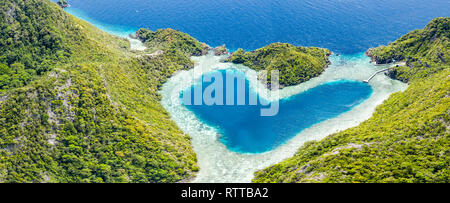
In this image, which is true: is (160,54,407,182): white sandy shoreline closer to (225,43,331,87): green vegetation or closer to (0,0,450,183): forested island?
(225,43,331,87): green vegetation

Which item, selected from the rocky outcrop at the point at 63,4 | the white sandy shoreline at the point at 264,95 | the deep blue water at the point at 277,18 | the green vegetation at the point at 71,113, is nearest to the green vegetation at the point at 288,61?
the white sandy shoreline at the point at 264,95

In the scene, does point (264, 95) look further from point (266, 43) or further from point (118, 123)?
point (118, 123)

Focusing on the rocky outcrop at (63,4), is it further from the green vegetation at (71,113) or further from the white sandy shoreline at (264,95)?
the white sandy shoreline at (264,95)

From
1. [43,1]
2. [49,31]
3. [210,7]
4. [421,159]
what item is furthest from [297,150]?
[210,7]

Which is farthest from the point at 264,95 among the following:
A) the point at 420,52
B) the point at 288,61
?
the point at 420,52

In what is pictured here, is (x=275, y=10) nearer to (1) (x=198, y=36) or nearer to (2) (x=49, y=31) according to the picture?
(1) (x=198, y=36)

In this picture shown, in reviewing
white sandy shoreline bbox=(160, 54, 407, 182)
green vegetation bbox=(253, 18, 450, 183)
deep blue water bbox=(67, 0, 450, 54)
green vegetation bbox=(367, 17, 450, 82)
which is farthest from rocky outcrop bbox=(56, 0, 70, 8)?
green vegetation bbox=(367, 17, 450, 82)
